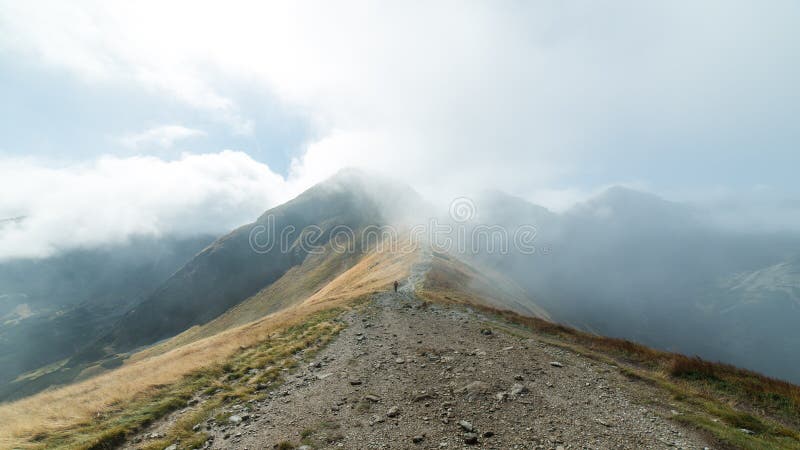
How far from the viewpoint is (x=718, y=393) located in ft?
45.6

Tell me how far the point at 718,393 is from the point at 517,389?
9.17 meters

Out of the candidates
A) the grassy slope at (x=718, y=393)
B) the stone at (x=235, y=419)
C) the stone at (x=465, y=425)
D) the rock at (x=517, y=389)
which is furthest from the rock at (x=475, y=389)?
the stone at (x=235, y=419)

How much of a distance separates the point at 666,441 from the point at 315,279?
134246 millimetres

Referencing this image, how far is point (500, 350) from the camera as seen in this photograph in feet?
56.3

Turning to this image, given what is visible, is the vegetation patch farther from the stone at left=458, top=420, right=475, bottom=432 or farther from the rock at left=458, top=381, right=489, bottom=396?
the stone at left=458, top=420, right=475, bottom=432

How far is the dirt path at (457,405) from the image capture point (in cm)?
959

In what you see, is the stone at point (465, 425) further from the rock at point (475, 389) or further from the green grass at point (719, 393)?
the green grass at point (719, 393)

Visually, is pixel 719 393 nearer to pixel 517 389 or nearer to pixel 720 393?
pixel 720 393

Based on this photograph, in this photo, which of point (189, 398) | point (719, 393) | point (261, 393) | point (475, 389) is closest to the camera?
point (475, 389)

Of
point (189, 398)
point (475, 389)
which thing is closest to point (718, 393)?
point (475, 389)

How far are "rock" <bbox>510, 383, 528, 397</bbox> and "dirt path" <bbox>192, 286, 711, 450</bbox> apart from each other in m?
0.04

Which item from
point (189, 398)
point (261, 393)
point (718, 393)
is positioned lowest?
point (718, 393)

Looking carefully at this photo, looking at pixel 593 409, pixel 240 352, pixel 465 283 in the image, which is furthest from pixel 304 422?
pixel 465 283

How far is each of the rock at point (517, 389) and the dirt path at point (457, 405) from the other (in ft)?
0.12
